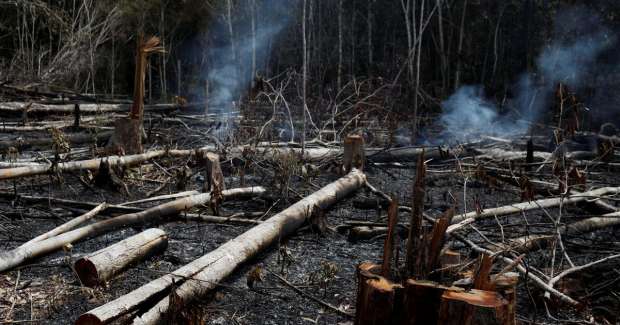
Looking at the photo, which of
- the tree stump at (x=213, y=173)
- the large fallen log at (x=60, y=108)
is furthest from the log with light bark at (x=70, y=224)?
the large fallen log at (x=60, y=108)

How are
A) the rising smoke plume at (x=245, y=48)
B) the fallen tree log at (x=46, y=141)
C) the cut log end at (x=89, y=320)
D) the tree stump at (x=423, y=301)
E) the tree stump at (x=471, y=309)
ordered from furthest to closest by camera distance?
1. the rising smoke plume at (x=245, y=48)
2. the fallen tree log at (x=46, y=141)
3. the cut log end at (x=89, y=320)
4. the tree stump at (x=423, y=301)
5. the tree stump at (x=471, y=309)

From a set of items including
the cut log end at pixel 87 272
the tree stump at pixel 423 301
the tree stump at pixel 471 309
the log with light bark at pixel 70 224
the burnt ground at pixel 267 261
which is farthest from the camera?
the log with light bark at pixel 70 224

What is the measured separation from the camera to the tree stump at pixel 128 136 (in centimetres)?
829

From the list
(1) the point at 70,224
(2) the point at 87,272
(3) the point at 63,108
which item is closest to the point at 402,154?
(1) the point at 70,224

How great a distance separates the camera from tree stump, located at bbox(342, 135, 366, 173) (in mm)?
7531

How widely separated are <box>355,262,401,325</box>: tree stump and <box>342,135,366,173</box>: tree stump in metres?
4.65

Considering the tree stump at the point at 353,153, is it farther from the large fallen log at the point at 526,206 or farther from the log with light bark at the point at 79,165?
the log with light bark at the point at 79,165

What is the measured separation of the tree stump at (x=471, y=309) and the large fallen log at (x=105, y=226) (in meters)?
3.07

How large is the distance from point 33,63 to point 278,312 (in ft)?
50.4

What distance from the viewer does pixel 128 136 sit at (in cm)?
831

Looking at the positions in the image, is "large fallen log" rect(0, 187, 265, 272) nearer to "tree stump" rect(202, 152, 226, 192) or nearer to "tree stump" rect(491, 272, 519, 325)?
"tree stump" rect(202, 152, 226, 192)

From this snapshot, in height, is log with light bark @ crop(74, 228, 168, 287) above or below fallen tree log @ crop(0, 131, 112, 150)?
below

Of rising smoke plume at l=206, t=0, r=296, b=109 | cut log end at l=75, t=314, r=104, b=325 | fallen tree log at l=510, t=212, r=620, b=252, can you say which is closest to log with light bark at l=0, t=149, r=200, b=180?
cut log end at l=75, t=314, r=104, b=325

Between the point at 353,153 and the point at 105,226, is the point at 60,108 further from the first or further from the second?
the point at 105,226
